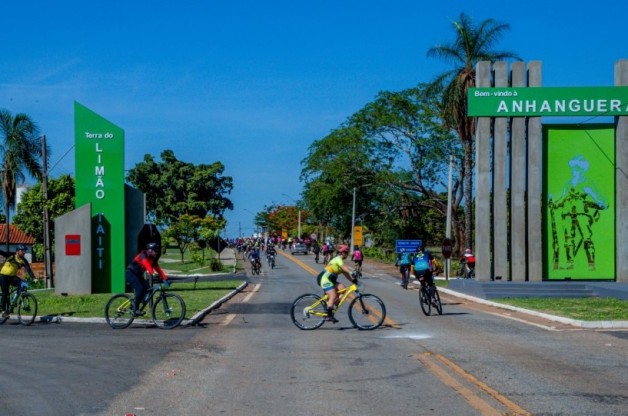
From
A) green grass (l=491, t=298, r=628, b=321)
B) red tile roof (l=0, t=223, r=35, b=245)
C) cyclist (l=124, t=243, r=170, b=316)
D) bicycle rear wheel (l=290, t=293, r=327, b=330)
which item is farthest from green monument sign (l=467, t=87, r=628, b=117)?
red tile roof (l=0, t=223, r=35, b=245)

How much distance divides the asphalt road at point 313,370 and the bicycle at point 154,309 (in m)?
0.35

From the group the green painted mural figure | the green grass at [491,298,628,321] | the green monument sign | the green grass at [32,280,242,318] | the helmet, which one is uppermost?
the green monument sign

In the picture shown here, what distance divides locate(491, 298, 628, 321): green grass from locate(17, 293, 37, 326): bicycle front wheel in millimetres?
12171

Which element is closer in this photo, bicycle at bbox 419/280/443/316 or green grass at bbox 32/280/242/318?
green grass at bbox 32/280/242/318

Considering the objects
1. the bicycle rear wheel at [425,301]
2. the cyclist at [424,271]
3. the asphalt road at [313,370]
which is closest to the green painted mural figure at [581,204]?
the cyclist at [424,271]

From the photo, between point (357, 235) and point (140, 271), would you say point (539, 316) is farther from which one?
point (357, 235)

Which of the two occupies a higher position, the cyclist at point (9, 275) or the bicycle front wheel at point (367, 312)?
the cyclist at point (9, 275)

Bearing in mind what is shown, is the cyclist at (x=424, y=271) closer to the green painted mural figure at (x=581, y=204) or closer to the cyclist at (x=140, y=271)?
the cyclist at (x=140, y=271)

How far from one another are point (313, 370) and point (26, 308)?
958 centimetres

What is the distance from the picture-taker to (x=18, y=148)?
50.0 meters

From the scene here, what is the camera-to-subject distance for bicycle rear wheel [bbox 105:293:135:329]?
57.1ft

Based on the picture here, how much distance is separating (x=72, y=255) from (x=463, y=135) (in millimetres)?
23507

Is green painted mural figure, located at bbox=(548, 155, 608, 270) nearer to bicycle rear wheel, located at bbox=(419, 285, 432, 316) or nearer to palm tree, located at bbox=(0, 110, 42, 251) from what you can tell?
bicycle rear wheel, located at bbox=(419, 285, 432, 316)

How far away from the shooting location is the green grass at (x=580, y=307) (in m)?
20.1
